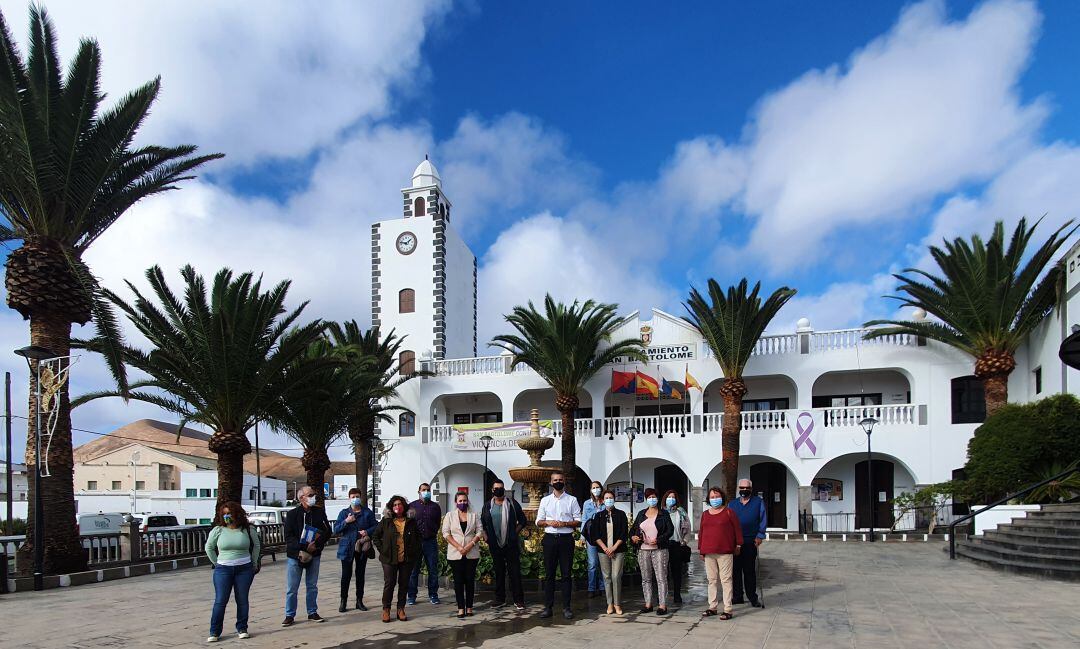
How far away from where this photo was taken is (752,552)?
32.4 feet

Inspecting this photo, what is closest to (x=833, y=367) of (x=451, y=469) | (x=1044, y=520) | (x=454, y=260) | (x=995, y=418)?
(x=995, y=418)

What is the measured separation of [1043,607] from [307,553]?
908 cm

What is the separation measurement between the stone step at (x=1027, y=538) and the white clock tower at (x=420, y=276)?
76.0ft

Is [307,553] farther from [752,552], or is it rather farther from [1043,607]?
[1043,607]

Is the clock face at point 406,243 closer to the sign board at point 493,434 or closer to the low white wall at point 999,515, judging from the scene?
the sign board at point 493,434

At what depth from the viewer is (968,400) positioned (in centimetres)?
2577

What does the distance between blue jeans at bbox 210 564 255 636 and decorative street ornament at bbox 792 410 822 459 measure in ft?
70.2

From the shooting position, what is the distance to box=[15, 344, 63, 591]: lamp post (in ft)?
43.3

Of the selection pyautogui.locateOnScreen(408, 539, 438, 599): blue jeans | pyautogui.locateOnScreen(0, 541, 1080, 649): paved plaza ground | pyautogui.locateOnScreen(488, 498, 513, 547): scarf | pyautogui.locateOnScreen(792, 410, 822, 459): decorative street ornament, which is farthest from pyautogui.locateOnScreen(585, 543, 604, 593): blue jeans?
pyautogui.locateOnScreen(792, 410, 822, 459): decorative street ornament

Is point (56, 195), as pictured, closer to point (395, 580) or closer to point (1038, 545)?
point (395, 580)

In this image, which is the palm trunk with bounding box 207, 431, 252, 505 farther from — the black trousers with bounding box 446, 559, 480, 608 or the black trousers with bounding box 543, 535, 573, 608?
the black trousers with bounding box 543, 535, 573, 608

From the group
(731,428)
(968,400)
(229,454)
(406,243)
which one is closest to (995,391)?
(968,400)

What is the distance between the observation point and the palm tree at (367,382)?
1008 inches

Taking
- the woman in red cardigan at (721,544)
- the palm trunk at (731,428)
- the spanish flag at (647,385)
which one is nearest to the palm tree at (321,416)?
the spanish flag at (647,385)
